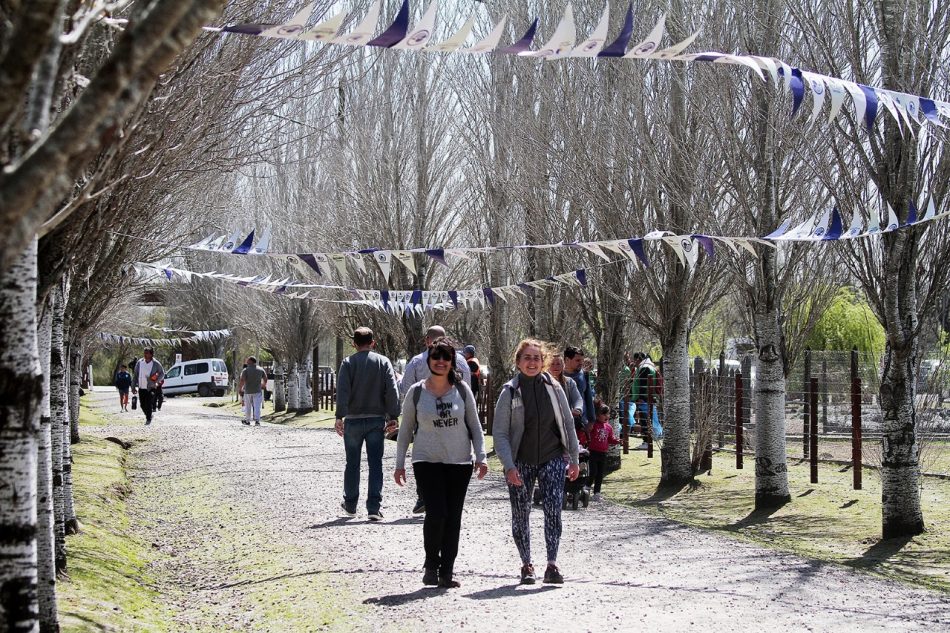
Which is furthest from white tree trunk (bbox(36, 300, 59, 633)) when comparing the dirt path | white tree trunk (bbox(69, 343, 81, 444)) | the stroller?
white tree trunk (bbox(69, 343, 81, 444))

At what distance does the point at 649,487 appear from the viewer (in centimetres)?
1562

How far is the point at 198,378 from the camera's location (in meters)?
52.8

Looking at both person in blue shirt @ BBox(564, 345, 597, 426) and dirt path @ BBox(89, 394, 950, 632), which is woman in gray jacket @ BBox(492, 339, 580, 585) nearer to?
dirt path @ BBox(89, 394, 950, 632)

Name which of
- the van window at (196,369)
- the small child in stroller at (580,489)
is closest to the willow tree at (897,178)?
the small child in stroller at (580,489)

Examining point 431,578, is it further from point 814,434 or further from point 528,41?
point 814,434

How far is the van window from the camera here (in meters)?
52.8

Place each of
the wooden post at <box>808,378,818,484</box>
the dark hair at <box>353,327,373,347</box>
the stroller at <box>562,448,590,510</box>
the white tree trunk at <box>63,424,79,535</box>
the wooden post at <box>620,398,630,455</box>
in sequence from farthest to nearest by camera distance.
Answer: the wooden post at <box>620,398,630,455</box> → the wooden post at <box>808,378,818,484</box> → the stroller at <box>562,448,590,510</box> → the dark hair at <box>353,327,373,347</box> → the white tree trunk at <box>63,424,79,535</box>

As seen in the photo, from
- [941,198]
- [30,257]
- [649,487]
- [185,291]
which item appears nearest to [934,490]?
[649,487]

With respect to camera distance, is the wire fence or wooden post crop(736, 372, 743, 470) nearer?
the wire fence

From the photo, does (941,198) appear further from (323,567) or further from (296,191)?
(296,191)

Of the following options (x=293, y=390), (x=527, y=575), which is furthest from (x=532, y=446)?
(x=293, y=390)

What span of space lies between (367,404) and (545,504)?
3.41 m

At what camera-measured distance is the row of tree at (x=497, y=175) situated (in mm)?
Answer: 3879

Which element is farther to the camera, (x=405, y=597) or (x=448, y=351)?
(x=448, y=351)
